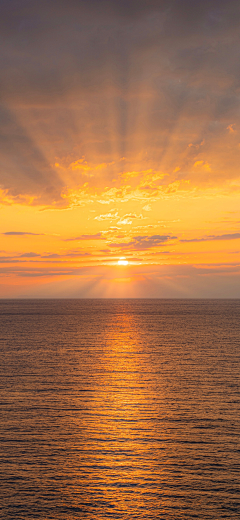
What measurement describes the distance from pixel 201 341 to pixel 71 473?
6902 centimetres

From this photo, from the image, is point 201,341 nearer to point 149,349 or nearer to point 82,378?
point 149,349

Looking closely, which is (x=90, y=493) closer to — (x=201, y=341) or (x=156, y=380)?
(x=156, y=380)

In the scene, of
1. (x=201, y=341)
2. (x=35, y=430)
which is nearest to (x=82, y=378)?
(x=35, y=430)

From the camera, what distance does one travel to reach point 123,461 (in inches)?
921

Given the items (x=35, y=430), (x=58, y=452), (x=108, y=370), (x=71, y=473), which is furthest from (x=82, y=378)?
(x=71, y=473)

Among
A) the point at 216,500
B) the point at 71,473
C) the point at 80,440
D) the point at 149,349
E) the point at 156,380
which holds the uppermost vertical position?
the point at 149,349

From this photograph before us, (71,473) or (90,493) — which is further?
(71,473)

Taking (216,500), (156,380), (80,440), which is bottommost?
(216,500)

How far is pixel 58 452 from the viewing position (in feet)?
81.0

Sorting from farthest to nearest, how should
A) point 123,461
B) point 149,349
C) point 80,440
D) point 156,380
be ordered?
point 149,349, point 156,380, point 80,440, point 123,461

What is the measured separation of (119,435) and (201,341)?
206 feet

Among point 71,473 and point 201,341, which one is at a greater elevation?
point 201,341

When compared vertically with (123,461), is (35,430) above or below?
above

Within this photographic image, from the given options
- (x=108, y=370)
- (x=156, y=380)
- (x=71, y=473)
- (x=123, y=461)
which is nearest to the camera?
(x=71, y=473)
